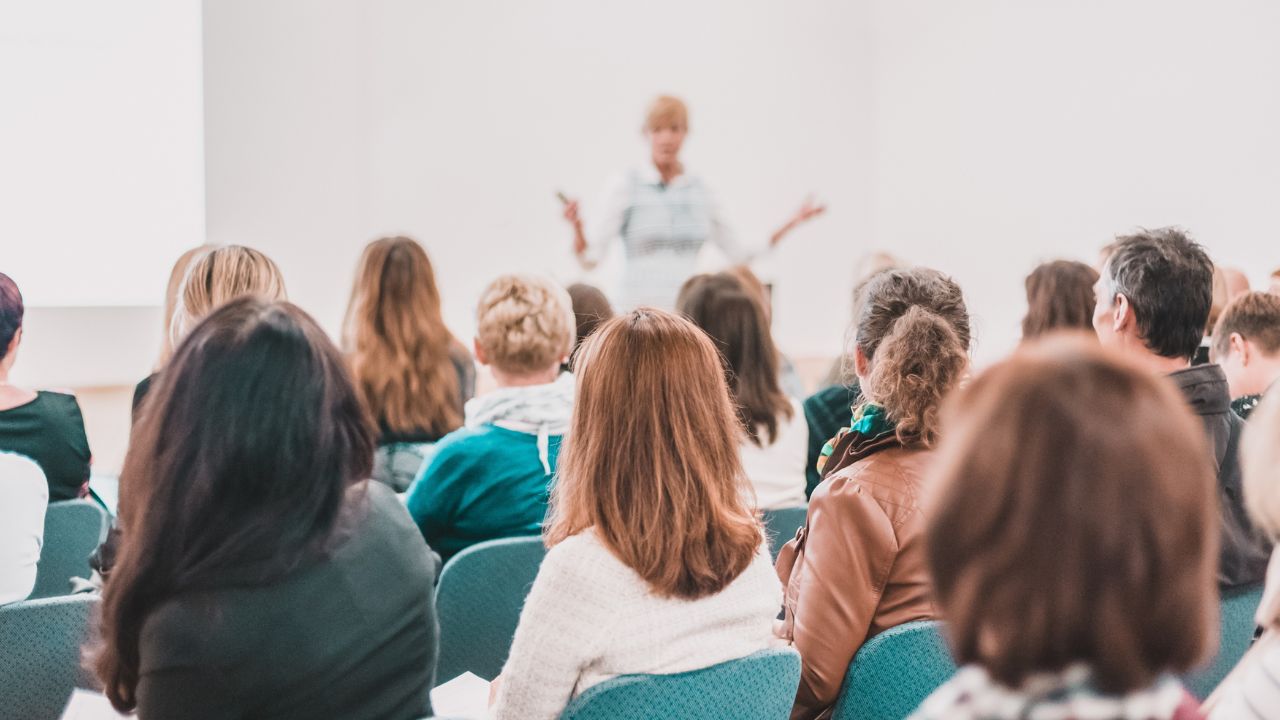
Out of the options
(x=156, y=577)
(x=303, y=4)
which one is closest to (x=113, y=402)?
(x=303, y=4)

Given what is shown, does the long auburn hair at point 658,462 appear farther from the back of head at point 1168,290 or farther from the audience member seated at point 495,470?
the back of head at point 1168,290

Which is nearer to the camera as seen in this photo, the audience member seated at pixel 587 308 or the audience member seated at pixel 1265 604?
the audience member seated at pixel 1265 604

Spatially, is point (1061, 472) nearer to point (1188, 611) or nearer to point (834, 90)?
point (1188, 611)

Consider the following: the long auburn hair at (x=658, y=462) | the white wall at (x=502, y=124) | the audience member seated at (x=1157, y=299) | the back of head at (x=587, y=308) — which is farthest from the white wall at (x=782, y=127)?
the long auburn hair at (x=658, y=462)

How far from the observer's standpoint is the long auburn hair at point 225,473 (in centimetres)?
126

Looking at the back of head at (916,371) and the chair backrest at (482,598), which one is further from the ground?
the back of head at (916,371)

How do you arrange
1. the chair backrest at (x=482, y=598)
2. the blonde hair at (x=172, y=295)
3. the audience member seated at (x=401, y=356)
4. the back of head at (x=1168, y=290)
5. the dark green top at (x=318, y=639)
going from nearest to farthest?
the dark green top at (x=318, y=639) < the chair backrest at (x=482, y=598) < the back of head at (x=1168, y=290) < the blonde hair at (x=172, y=295) < the audience member seated at (x=401, y=356)

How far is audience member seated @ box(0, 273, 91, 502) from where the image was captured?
7.89 ft

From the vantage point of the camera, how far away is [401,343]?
3.17 m

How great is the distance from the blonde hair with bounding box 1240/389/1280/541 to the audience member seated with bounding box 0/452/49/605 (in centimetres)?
190

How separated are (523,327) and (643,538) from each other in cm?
119

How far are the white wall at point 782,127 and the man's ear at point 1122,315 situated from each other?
2959mm

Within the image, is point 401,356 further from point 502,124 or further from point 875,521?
point 502,124

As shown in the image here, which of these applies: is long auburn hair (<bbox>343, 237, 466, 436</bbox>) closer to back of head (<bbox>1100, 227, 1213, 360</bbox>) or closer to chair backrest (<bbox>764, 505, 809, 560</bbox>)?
chair backrest (<bbox>764, 505, 809, 560</bbox>)
